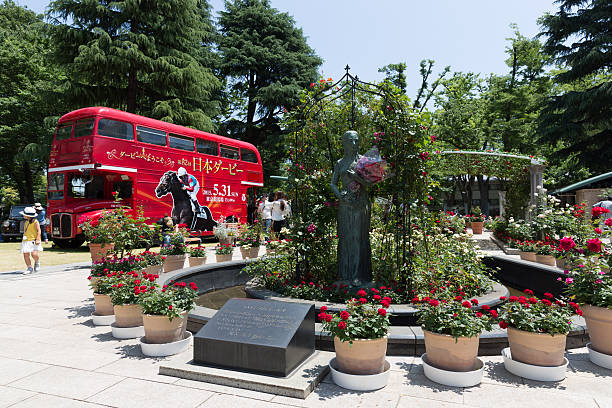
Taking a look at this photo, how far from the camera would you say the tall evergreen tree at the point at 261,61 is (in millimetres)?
28156

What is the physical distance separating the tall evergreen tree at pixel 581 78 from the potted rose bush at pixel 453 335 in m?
24.9

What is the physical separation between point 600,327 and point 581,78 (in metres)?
25.7

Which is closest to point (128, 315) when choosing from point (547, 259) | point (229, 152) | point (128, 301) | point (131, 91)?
point (128, 301)

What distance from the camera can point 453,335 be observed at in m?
3.52

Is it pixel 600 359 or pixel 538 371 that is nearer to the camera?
pixel 538 371

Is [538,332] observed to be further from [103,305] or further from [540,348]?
[103,305]

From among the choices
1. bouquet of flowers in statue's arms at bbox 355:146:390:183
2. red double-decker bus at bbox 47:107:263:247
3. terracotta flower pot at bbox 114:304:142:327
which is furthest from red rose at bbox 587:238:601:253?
red double-decker bus at bbox 47:107:263:247

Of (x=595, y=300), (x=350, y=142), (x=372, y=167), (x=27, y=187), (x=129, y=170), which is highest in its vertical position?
(x=27, y=187)

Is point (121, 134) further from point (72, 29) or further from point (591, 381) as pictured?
point (591, 381)

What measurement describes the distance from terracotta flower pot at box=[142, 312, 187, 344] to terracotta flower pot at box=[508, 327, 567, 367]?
A: 3.73m

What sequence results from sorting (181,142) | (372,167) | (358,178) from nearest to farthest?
(372,167), (358,178), (181,142)

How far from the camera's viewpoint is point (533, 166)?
615 inches

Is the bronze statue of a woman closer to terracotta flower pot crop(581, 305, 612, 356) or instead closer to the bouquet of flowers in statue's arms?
the bouquet of flowers in statue's arms

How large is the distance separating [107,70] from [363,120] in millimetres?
19038
